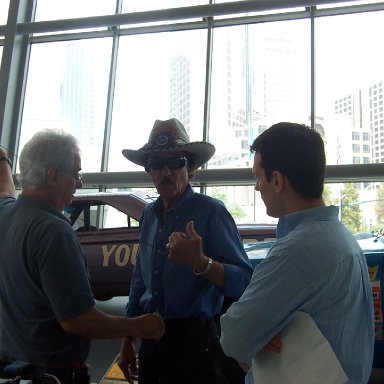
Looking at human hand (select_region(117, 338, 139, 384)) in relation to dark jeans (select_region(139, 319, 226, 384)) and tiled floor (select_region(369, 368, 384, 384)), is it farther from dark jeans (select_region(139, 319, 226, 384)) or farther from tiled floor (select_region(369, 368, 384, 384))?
tiled floor (select_region(369, 368, 384, 384))

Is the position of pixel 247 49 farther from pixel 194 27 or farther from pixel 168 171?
pixel 168 171

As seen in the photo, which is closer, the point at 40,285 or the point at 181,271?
the point at 40,285

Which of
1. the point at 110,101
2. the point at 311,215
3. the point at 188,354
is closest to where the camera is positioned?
the point at 311,215

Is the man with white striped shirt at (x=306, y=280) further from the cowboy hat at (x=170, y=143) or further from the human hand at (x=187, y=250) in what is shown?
the cowboy hat at (x=170, y=143)

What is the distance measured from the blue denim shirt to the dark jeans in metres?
0.04

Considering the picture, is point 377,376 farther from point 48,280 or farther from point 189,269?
point 48,280

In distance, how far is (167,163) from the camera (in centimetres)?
181

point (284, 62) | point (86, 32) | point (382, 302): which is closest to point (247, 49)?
point (284, 62)

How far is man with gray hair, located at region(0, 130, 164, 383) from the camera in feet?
4.25

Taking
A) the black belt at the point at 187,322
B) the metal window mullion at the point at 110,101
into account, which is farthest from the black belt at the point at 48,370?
the metal window mullion at the point at 110,101

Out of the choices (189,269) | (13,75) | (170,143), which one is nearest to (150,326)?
(189,269)

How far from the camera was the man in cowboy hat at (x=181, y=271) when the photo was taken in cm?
154

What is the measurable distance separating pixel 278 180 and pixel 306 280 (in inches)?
10.2

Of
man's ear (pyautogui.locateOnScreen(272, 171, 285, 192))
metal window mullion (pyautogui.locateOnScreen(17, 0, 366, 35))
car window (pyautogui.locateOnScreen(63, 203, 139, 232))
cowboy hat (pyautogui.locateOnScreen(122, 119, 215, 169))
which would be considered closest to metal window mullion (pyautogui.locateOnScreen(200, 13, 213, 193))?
metal window mullion (pyautogui.locateOnScreen(17, 0, 366, 35))
